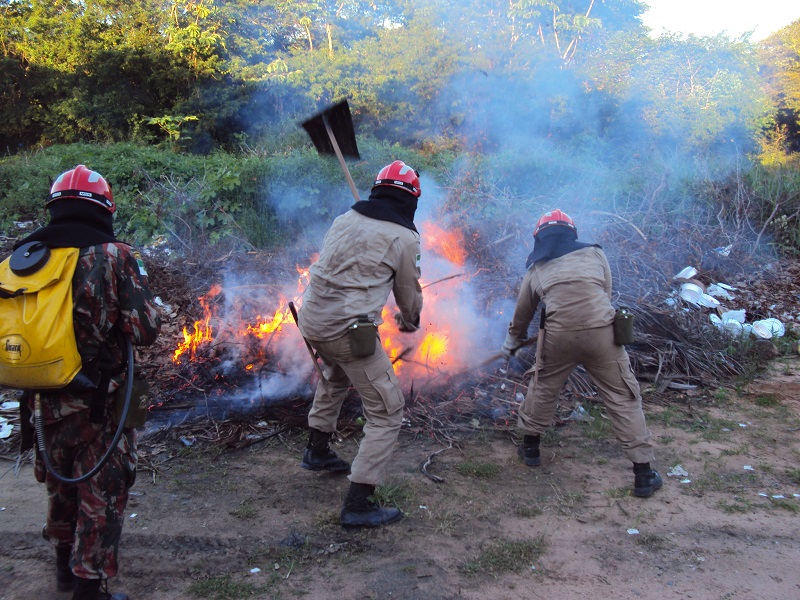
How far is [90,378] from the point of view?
278 cm

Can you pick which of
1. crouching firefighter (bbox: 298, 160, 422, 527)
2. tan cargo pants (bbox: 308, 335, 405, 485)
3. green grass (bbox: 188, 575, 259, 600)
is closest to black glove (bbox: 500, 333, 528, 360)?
crouching firefighter (bbox: 298, 160, 422, 527)

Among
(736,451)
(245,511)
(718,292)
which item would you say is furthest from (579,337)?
(718,292)

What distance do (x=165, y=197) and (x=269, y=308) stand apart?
4.25 m

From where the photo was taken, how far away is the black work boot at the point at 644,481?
4.19 metres

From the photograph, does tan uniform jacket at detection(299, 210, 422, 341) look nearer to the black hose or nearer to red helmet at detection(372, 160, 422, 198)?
red helmet at detection(372, 160, 422, 198)

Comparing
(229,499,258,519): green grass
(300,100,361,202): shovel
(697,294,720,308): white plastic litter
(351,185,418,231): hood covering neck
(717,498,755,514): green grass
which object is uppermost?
(300,100,361,202): shovel

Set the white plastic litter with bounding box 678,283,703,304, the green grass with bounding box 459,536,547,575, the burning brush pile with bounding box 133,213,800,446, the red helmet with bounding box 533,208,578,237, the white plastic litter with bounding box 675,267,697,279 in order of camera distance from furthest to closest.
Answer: the white plastic litter with bounding box 675,267,697,279, the white plastic litter with bounding box 678,283,703,304, the burning brush pile with bounding box 133,213,800,446, the red helmet with bounding box 533,208,578,237, the green grass with bounding box 459,536,547,575

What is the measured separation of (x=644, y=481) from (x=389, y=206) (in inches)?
105

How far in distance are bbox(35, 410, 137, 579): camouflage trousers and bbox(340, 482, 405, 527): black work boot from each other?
1373 millimetres

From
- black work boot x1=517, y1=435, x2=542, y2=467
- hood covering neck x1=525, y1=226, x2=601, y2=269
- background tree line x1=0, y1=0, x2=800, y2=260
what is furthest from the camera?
background tree line x1=0, y1=0, x2=800, y2=260

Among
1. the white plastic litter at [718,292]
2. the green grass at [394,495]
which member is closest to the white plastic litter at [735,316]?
the white plastic litter at [718,292]

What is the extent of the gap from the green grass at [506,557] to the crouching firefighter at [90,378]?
1933 mm

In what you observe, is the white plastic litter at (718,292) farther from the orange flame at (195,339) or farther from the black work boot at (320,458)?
the orange flame at (195,339)

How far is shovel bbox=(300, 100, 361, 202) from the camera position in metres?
5.04
